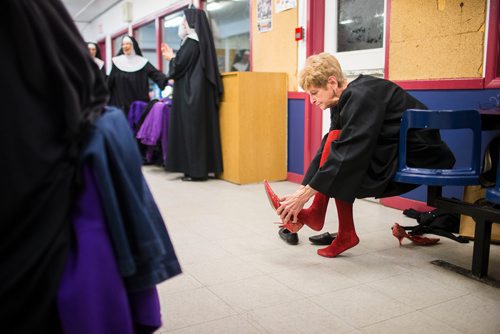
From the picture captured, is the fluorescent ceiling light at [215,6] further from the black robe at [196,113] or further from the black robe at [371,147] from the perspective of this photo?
the black robe at [371,147]

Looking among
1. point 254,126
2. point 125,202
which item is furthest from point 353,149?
point 254,126

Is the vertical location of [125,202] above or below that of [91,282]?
above

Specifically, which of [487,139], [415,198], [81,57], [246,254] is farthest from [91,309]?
[415,198]

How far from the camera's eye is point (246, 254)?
239 cm

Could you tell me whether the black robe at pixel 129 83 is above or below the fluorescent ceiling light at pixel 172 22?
below

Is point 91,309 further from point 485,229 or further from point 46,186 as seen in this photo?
point 485,229

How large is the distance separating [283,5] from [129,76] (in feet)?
6.90

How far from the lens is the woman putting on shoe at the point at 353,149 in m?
2.13

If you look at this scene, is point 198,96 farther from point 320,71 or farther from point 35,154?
point 35,154

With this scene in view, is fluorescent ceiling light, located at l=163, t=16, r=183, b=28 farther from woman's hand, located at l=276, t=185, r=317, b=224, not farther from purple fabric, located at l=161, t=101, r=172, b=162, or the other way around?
woman's hand, located at l=276, t=185, r=317, b=224

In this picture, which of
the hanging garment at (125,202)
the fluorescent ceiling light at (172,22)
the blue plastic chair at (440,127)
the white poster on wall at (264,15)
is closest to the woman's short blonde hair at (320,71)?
the blue plastic chair at (440,127)

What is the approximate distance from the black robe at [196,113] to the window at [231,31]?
1.51 metres

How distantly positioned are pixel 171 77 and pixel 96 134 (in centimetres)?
376

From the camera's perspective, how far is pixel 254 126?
14.0 feet
